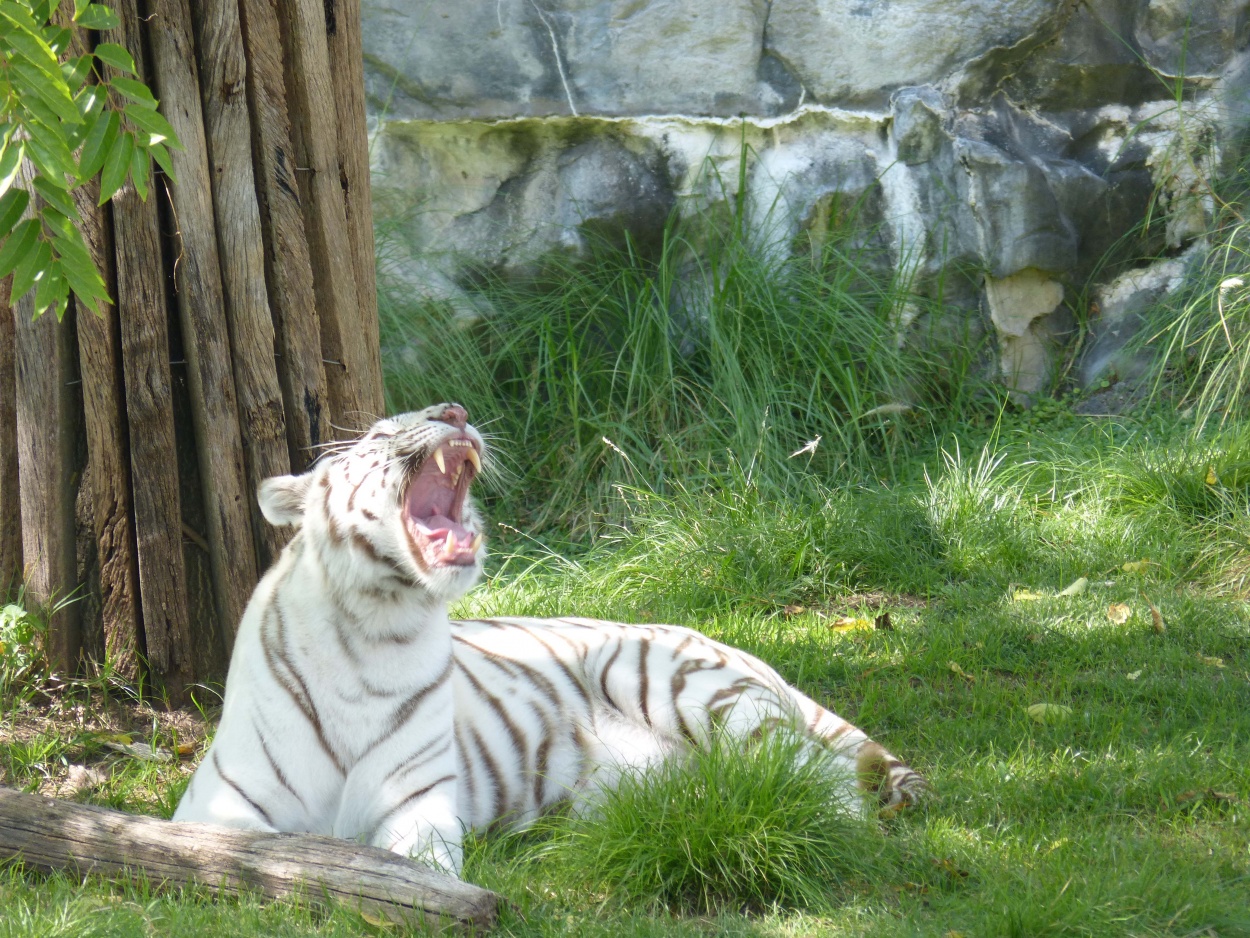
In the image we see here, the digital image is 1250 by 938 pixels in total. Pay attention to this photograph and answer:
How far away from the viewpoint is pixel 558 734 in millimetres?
3631

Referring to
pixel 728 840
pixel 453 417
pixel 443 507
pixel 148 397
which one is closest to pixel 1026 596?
pixel 728 840

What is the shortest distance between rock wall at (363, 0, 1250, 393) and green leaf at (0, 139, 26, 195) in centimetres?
477

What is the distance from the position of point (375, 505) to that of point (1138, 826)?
210 centimetres

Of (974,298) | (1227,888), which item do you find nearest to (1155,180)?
(974,298)

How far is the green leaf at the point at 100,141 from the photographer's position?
9.16ft

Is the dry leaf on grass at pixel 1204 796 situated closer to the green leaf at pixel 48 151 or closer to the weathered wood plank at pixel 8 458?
the green leaf at pixel 48 151

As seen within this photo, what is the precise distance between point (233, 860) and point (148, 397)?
1.60 metres

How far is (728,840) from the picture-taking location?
293 centimetres

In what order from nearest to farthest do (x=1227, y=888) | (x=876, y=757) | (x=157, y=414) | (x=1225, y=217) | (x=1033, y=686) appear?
(x=1227, y=888) → (x=876, y=757) → (x=157, y=414) → (x=1033, y=686) → (x=1225, y=217)

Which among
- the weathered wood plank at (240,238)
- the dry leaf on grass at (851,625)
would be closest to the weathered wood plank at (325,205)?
the weathered wood plank at (240,238)

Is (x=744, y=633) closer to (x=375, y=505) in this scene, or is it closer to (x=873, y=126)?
(x=375, y=505)

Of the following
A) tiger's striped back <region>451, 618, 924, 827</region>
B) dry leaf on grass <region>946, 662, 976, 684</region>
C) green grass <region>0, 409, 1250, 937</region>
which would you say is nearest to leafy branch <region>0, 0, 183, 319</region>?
green grass <region>0, 409, 1250, 937</region>

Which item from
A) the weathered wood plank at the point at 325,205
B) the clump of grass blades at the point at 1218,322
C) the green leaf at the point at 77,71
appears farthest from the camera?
the clump of grass blades at the point at 1218,322

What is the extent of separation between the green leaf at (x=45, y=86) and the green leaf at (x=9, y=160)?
0.12 meters
